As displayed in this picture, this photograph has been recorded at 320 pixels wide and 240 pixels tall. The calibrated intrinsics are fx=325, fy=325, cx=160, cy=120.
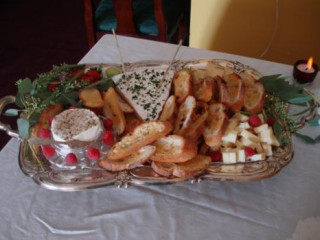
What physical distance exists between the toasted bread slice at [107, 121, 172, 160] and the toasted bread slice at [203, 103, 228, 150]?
10cm

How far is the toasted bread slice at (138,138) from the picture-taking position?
2.69 feet

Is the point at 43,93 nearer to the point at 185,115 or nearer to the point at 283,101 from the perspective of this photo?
the point at 185,115

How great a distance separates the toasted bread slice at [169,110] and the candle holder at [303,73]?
19.9 inches

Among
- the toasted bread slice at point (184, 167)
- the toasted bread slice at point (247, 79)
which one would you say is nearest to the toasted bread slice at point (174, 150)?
the toasted bread slice at point (184, 167)

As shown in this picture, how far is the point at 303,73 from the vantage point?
1.16 metres

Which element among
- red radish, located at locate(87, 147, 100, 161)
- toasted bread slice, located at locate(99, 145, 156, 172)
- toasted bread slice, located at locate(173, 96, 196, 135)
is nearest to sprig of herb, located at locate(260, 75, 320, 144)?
toasted bread slice, located at locate(173, 96, 196, 135)

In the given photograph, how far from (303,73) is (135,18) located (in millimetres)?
1154

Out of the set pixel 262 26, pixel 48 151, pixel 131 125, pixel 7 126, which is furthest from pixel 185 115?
pixel 262 26

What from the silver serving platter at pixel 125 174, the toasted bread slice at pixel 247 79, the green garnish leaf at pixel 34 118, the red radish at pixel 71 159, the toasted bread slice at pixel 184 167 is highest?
the toasted bread slice at pixel 247 79

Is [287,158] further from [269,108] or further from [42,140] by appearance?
[42,140]

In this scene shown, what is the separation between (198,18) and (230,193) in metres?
1.48

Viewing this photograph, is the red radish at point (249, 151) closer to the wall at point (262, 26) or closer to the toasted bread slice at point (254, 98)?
the toasted bread slice at point (254, 98)

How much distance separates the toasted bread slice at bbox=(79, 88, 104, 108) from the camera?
95cm

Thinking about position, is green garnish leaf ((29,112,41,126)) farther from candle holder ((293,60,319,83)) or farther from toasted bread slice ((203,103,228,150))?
candle holder ((293,60,319,83))
